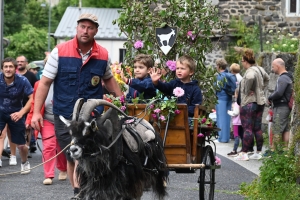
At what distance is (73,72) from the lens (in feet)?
30.6

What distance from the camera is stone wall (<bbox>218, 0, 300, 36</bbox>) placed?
29031 millimetres

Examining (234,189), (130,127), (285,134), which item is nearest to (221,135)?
(285,134)

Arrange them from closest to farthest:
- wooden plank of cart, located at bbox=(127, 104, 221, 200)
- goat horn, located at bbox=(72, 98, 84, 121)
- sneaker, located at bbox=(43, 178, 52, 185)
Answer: goat horn, located at bbox=(72, 98, 84, 121), wooden plank of cart, located at bbox=(127, 104, 221, 200), sneaker, located at bbox=(43, 178, 52, 185)

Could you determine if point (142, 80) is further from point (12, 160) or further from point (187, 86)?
point (12, 160)

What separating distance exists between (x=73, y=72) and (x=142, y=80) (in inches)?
44.1

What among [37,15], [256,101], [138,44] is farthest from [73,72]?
[37,15]

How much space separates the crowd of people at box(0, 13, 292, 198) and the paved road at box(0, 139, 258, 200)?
271 millimetres

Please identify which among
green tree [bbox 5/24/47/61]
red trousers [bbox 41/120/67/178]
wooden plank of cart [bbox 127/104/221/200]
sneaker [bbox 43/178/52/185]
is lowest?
green tree [bbox 5/24/47/61]

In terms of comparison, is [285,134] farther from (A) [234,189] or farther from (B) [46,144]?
(B) [46,144]

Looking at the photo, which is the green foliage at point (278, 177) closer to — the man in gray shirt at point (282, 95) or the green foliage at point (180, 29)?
the green foliage at point (180, 29)

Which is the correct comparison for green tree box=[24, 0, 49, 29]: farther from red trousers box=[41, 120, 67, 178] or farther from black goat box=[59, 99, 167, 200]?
black goat box=[59, 99, 167, 200]

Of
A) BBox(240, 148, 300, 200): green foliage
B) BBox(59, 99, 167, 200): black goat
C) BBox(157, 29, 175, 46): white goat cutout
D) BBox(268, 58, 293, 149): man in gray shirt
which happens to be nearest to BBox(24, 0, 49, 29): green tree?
BBox(268, 58, 293, 149): man in gray shirt

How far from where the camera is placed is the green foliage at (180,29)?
11828 mm

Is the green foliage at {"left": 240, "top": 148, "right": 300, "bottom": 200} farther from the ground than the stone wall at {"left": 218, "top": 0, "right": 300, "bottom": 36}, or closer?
closer
